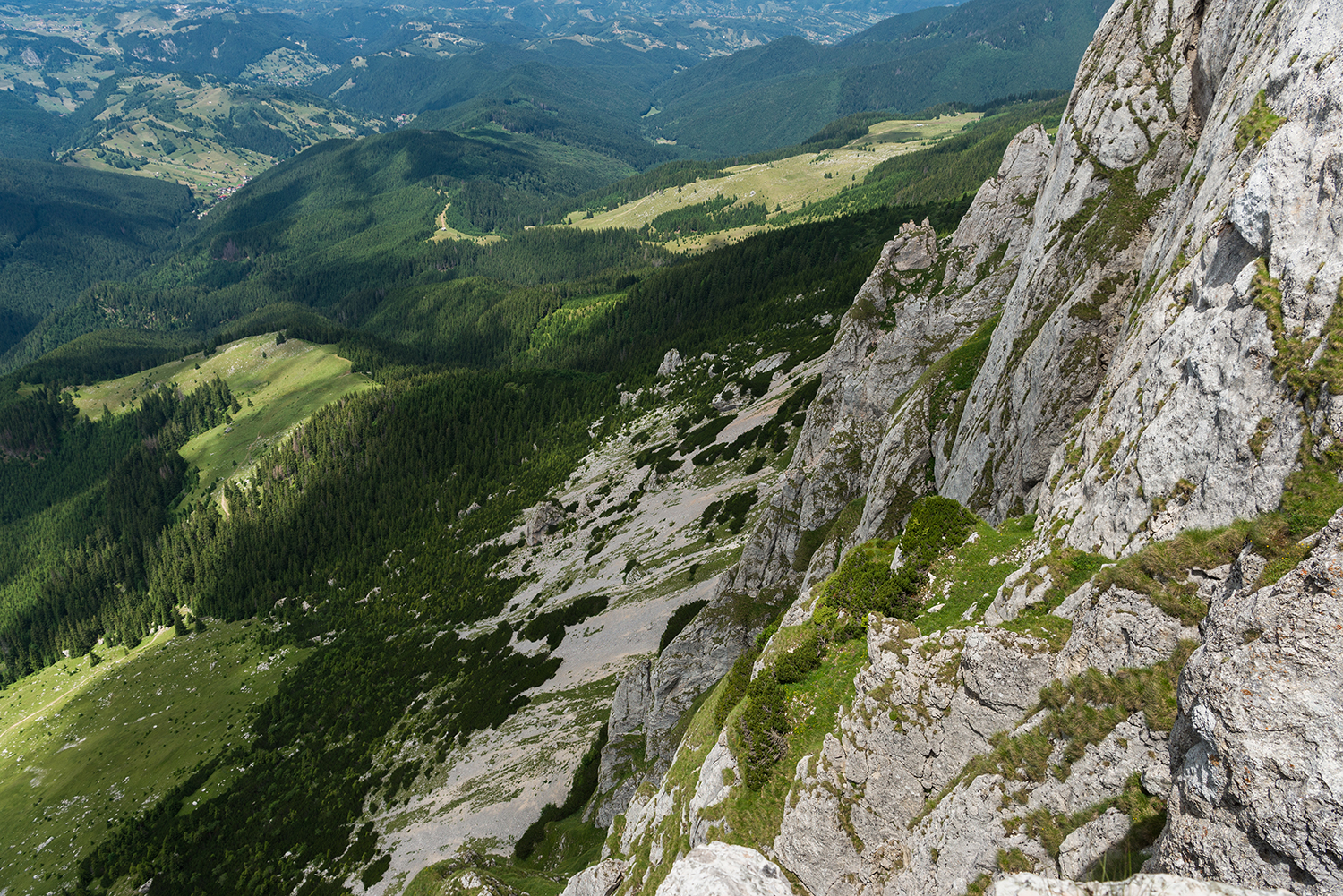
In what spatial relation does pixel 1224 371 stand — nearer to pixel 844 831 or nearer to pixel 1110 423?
pixel 1110 423

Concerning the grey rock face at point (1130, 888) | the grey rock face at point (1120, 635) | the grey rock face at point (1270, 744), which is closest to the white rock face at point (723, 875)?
the grey rock face at point (1130, 888)

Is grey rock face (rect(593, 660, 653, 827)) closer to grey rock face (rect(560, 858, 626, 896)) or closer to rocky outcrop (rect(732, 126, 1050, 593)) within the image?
rocky outcrop (rect(732, 126, 1050, 593))

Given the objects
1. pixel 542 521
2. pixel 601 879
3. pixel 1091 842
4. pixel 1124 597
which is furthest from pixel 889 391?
pixel 542 521

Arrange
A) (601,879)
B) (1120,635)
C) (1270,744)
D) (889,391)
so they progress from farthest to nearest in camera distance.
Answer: (889,391) → (601,879) → (1120,635) → (1270,744)

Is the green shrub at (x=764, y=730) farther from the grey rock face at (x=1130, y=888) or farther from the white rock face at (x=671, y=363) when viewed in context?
the white rock face at (x=671, y=363)

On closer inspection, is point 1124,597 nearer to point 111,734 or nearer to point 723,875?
point 723,875

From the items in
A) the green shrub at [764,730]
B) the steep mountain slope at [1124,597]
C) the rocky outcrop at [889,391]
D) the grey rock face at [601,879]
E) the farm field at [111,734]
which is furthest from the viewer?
the farm field at [111,734]

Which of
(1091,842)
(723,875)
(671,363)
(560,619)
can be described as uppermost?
Result: (1091,842)
